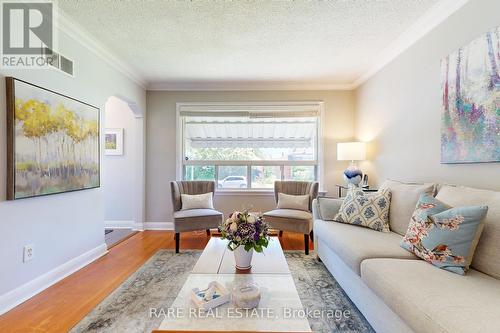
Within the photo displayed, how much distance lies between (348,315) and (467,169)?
1.47 metres

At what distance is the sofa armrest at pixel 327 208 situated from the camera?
8.59 feet

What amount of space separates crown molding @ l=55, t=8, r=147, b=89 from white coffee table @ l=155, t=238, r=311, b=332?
256 cm

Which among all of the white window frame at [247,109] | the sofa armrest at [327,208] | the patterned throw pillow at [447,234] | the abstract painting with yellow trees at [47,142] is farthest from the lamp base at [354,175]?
the abstract painting with yellow trees at [47,142]

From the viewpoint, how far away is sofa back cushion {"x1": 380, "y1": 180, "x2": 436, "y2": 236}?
2057 mm

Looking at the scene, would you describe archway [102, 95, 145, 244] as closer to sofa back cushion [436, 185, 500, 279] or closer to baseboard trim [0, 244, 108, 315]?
baseboard trim [0, 244, 108, 315]

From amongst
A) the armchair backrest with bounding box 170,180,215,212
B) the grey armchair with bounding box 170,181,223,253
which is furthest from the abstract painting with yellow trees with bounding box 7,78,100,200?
the armchair backrest with bounding box 170,180,215,212

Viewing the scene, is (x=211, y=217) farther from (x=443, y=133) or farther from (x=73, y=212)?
(x=443, y=133)

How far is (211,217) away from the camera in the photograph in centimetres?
325

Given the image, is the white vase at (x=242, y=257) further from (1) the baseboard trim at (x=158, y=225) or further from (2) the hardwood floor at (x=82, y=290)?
(1) the baseboard trim at (x=158, y=225)

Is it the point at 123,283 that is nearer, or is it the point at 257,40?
the point at 123,283

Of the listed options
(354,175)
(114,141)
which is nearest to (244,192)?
(354,175)

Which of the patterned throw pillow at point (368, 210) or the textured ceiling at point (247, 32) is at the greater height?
the textured ceiling at point (247, 32)

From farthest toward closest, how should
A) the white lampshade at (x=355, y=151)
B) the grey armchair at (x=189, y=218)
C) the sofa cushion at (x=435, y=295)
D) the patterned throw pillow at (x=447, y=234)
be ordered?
the white lampshade at (x=355, y=151), the grey armchair at (x=189, y=218), the patterned throw pillow at (x=447, y=234), the sofa cushion at (x=435, y=295)

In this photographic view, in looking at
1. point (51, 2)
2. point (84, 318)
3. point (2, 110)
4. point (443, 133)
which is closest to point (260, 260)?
point (84, 318)
